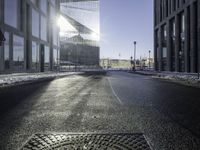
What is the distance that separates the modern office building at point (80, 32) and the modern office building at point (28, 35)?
46.6m

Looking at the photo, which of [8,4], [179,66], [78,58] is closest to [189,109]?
[8,4]

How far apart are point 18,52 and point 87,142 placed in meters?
35.1

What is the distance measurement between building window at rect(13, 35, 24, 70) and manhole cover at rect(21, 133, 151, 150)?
3265 centimetres

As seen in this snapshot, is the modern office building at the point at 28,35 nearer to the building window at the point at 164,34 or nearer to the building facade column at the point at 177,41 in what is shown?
the building facade column at the point at 177,41

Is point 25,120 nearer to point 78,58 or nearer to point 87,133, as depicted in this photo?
point 87,133

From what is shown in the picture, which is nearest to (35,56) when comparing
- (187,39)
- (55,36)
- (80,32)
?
(55,36)

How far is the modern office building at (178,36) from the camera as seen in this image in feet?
140

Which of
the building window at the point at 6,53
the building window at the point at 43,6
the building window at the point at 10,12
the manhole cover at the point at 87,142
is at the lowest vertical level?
the manhole cover at the point at 87,142

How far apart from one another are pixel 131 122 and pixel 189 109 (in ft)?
9.85

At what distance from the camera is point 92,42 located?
405ft

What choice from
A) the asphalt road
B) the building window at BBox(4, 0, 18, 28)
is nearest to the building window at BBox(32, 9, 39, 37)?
the building window at BBox(4, 0, 18, 28)

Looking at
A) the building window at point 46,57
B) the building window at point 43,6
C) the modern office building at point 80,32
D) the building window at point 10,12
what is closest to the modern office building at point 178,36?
the building window at point 10,12

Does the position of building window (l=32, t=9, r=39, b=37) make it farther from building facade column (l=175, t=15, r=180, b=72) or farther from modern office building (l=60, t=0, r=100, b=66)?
modern office building (l=60, t=0, r=100, b=66)

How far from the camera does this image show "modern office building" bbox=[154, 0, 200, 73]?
4259cm
